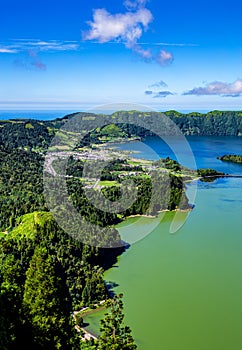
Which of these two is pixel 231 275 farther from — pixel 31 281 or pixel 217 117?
pixel 217 117

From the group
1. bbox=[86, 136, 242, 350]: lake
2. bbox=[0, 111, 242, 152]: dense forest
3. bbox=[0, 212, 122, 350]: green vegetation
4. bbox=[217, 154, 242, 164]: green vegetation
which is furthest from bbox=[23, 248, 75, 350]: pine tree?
bbox=[217, 154, 242, 164]: green vegetation

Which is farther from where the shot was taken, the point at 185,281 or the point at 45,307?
the point at 185,281

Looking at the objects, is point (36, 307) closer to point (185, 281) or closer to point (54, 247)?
point (54, 247)

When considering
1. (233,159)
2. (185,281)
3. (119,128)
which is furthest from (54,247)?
(119,128)

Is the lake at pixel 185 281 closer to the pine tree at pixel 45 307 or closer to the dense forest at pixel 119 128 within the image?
the pine tree at pixel 45 307

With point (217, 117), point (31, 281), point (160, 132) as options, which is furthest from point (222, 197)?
point (217, 117)

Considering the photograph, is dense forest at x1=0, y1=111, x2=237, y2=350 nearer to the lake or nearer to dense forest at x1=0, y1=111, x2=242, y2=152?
dense forest at x1=0, y1=111, x2=242, y2=152

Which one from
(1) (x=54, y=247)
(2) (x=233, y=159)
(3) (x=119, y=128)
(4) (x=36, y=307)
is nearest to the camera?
(4) (x=36, y=307)

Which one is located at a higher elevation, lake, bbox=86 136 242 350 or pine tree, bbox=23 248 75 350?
pine tree, bbox=23 248 75 350
